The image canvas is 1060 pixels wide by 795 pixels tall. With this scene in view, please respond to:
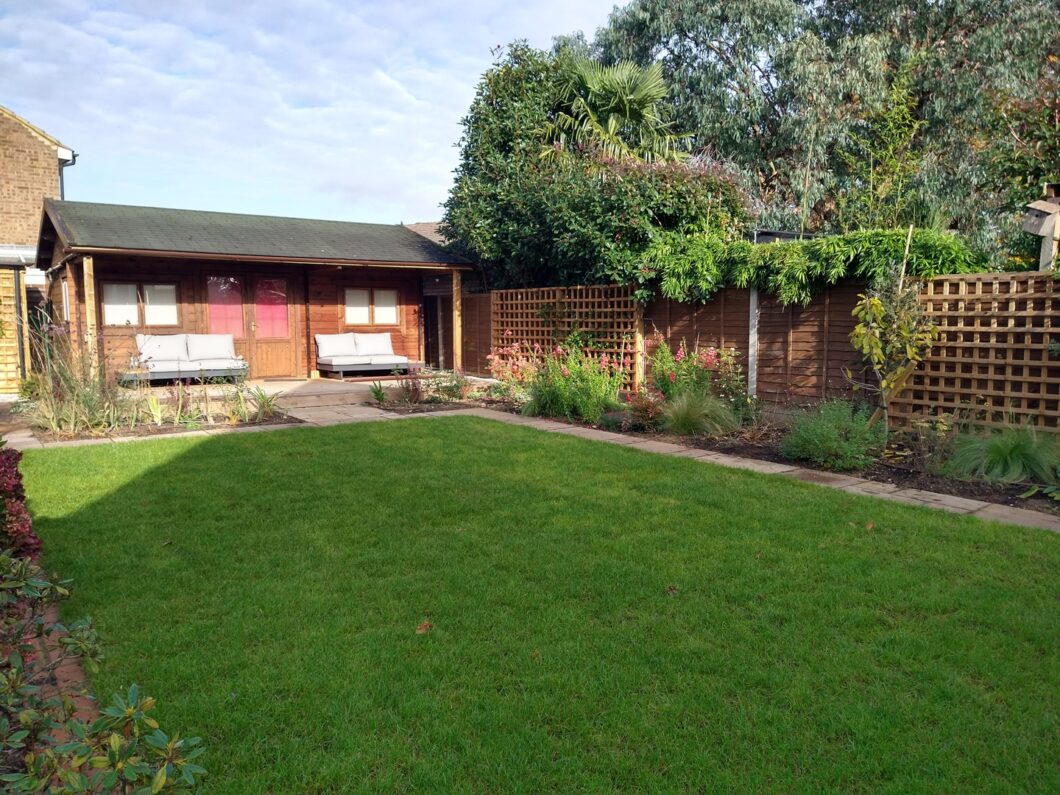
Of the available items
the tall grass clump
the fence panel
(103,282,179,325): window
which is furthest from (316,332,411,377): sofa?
the tall grass clump

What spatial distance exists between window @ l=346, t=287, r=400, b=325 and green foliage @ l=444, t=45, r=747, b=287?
6.65ft

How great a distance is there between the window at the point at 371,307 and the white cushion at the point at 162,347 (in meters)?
3.60

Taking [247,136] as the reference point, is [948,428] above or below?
below

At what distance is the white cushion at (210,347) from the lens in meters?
13.4

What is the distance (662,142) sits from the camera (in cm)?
1614

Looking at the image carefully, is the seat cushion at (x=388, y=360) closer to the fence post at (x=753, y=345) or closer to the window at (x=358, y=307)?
the window at (x=358, y=307)

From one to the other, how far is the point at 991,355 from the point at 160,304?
1319cm

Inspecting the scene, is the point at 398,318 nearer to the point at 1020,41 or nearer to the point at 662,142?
the point at 662,142

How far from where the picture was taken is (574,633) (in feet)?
10.3

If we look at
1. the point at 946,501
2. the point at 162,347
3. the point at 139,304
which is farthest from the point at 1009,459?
the point at 139,304

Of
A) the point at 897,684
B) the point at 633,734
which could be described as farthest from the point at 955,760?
the point at 633,734

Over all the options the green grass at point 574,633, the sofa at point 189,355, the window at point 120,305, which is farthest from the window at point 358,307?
the green grass at point 574,633

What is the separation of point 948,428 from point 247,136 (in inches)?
478

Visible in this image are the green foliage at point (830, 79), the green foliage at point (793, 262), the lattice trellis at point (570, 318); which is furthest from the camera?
the green foliage at point (830, 79)
